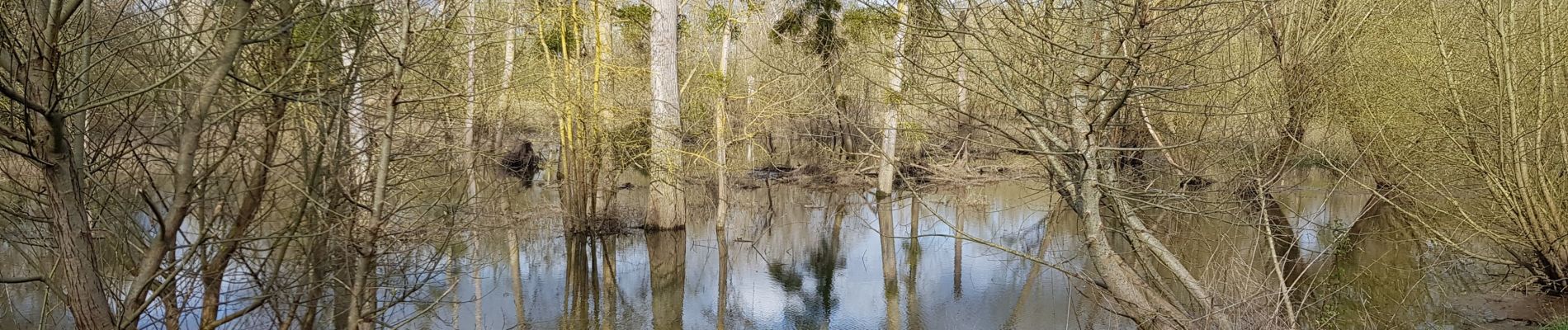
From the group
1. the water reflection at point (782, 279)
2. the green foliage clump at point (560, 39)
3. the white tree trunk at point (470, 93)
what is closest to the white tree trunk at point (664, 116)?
the water reflection at point (782, 279)

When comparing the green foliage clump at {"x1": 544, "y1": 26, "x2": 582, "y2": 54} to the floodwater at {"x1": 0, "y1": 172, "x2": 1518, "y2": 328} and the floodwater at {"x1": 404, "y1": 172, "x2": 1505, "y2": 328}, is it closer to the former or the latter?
the floodwater at {"x1": 0, "y1": 172, "x2": 1518, "y2": 328}

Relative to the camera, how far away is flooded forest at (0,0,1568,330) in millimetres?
4758

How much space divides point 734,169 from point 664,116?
146 centimetres

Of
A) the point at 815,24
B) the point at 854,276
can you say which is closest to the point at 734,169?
the point at 854,276

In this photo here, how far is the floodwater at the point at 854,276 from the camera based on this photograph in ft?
25.1

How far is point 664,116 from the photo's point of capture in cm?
1228

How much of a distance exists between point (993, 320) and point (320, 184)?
550 cm

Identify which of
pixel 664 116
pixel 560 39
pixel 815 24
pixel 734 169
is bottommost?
pixel 734 169

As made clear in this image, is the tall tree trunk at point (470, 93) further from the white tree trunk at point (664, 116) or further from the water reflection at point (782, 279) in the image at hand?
the white tree trunk at point (664, 116)

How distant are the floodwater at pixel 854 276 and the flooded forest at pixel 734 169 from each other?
2.6 inches

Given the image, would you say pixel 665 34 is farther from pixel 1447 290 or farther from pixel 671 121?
pixel 1447 290

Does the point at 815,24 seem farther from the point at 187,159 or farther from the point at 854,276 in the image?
the point at 187,159

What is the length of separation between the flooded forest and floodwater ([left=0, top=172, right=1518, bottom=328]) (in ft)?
0.22

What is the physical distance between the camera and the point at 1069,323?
7.86m
